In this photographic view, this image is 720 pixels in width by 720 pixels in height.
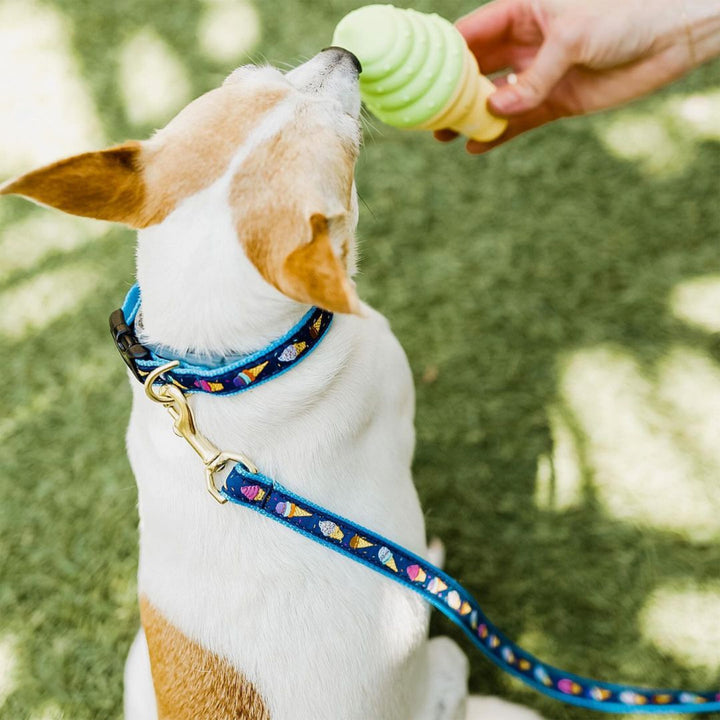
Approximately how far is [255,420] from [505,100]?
1.36m

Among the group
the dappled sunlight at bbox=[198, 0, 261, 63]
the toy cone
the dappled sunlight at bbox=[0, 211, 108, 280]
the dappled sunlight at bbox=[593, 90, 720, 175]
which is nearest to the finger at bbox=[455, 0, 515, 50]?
the toy cone

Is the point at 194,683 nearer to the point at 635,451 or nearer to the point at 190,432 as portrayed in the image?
the point at 190,432

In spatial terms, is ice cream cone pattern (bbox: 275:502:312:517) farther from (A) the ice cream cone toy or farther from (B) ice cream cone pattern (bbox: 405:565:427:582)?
(A) the ice cream cone toy

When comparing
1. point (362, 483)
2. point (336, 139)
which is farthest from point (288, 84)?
point (362, 483)

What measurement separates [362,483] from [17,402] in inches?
80.9

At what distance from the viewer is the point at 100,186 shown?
5.67 feet

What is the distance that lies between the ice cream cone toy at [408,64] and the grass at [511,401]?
1114 millimetres

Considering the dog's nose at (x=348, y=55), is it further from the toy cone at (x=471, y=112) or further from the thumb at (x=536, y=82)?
the thumb at (x=536, y=82)

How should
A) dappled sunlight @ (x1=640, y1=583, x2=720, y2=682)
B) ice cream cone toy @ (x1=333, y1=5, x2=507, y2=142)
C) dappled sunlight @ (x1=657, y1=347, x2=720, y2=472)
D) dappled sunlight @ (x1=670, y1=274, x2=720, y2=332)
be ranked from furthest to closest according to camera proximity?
dappled sunlight @ (x1=670, y1=274, x2=720, y2=332) → dappled sunlight @ (x1=657, y1=347, x2=720, y2=472) → dappled sunlight @ (x1=640, y1=583, x2=720, y2=682) → ice cream cone toy @ (x1=333, y1=5, x2=507, y2=142)

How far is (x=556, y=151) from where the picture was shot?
3.38 metres

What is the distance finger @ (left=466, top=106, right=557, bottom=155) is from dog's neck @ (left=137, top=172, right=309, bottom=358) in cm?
129

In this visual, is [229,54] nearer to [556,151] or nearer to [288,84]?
[556,151]

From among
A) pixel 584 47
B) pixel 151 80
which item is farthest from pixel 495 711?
pixel 151 80

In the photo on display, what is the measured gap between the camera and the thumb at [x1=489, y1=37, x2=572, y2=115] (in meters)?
2.36
